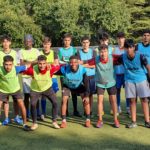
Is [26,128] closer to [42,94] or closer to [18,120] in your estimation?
[18,120]

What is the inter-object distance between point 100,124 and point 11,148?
1.85 metres

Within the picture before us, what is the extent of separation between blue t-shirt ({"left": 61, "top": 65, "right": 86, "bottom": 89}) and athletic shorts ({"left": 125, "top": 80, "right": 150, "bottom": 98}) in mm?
836

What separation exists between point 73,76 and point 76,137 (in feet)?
3.93

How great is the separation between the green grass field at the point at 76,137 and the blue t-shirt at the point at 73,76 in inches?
30.7

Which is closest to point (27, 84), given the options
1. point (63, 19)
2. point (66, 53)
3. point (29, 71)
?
point (29, 71)

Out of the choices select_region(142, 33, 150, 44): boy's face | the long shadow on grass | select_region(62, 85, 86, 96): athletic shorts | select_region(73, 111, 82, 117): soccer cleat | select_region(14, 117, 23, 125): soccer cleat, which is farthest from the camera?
select_region(73, 111, 82, 117): soccer cleat

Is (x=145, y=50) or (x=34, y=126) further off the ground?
(x=145, y=50)

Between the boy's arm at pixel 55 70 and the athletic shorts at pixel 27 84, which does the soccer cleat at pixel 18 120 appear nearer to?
the athletic shorts at pixel 27 84

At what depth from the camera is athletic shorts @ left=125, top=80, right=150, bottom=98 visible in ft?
23.0

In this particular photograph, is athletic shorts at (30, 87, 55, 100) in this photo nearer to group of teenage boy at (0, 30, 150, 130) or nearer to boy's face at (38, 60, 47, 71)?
group of teenage boy at (0, 30, 150, 130)

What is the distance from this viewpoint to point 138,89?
704cm

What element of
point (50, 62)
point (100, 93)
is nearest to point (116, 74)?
point (100, 93)

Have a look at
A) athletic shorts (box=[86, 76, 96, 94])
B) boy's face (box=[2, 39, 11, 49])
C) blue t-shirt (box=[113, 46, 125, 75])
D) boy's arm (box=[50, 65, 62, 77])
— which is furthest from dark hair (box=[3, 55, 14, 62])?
blue t-shirt (box=[113, 46, 125, 75])

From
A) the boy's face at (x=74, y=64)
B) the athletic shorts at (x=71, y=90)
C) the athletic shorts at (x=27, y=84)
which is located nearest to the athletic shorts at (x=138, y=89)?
the athletic shorts at (x=71, y=90)
